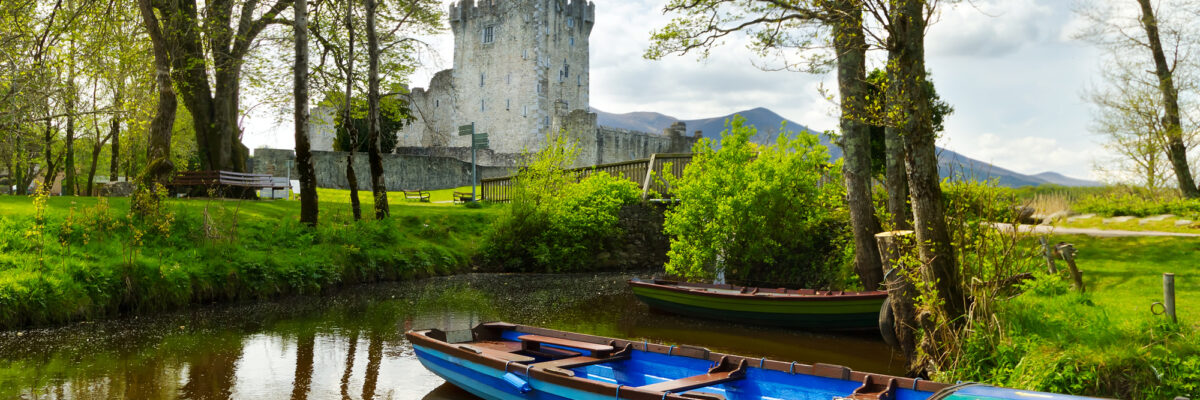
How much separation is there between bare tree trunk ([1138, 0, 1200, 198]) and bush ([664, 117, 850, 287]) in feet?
33.4

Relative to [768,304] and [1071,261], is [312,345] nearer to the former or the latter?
[768,304]

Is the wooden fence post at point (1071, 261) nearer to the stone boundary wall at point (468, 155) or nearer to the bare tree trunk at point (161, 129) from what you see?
the bare tree trunk at point (161, 129)

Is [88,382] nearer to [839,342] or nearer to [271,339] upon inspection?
[271,339]

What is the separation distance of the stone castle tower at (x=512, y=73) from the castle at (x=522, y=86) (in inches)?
2.8

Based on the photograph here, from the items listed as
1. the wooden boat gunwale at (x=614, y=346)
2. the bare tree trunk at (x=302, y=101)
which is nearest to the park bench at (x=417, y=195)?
the bare tree trunk at (x=302, y=101)

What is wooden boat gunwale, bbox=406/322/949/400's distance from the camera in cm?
613

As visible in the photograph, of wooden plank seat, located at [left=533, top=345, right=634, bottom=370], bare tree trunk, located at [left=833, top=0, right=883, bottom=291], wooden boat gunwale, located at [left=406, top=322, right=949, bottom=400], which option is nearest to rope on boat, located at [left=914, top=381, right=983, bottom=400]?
wooden boat gunwale, located at [left=406, top=322, right=949, bottom=400]

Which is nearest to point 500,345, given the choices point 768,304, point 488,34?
point 768,304

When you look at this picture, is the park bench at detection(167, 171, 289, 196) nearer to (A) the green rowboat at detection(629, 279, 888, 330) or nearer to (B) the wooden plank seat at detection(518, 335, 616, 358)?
(A) the green rowboat at detection(629, 279, 888, 330)

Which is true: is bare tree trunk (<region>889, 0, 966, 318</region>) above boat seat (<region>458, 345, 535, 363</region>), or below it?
above

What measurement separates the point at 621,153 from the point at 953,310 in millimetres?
49293

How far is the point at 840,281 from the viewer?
13219mm

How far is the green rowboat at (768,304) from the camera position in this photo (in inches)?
435

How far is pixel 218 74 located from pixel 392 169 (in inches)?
704
